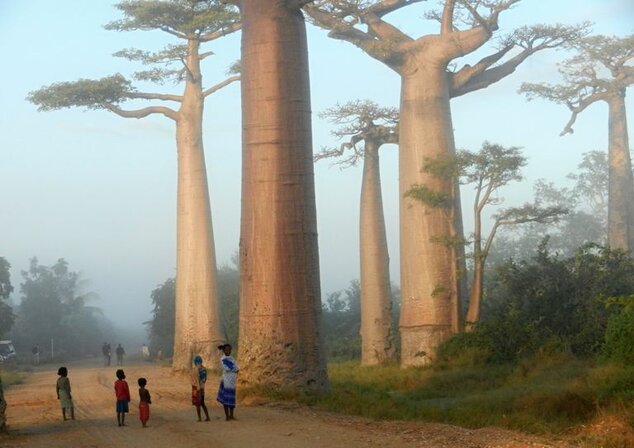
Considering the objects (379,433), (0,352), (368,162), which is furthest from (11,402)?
(0,352)

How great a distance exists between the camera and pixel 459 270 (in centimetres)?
1912

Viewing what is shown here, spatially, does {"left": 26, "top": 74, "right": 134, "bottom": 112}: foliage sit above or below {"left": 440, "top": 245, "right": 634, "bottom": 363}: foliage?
above

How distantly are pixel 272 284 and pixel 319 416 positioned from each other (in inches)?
91.6

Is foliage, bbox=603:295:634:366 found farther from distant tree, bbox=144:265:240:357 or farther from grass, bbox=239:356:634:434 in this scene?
distant tree, bbox=144:265:240:357

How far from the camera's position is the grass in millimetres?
10141

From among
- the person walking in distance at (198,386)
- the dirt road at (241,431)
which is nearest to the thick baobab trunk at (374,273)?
the dirt road at (241,431)

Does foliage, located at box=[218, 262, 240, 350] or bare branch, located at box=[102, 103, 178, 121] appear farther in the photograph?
foliage, located at box=[218, 262, 240, 350]

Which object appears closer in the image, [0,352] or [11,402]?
[11,402]

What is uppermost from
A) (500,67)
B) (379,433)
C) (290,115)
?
(500,67)

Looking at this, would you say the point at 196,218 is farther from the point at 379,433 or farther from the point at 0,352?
the point at 0,352

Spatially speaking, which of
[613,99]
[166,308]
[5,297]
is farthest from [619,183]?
[5,297]

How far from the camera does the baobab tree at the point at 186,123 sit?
22.3 m

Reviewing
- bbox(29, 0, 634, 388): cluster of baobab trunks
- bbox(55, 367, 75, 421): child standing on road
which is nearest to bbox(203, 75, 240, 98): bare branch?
bbox(29, 0, 634, 388): cluster of baobab trunks

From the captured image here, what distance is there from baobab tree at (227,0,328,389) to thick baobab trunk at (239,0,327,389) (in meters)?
0.01
